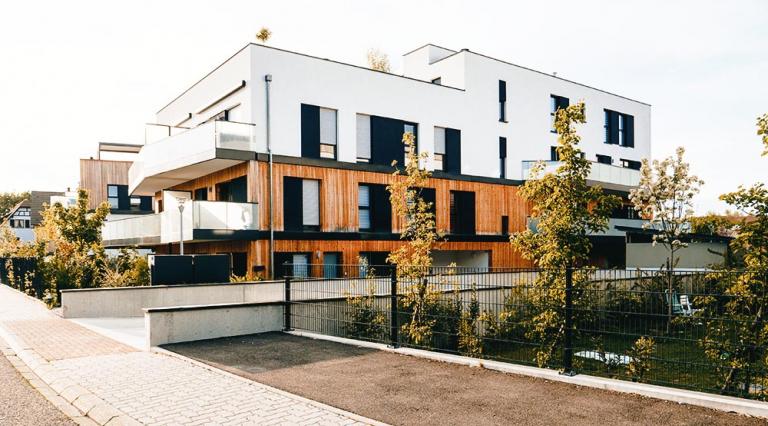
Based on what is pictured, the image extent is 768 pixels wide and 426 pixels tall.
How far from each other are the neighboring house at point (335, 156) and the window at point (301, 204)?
4 centimetres

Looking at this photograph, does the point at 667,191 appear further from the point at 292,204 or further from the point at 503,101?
the point at 292,204

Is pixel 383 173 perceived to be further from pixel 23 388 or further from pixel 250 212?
pixel 23 388

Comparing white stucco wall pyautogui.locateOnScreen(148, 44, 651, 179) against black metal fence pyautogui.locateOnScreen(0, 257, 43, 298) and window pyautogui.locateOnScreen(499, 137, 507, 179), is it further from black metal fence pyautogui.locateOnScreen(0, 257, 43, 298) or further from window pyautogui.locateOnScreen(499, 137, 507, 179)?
black metal fence pyautogui.locateOnScreen(0, 257, 43, 298)

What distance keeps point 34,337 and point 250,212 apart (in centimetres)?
844

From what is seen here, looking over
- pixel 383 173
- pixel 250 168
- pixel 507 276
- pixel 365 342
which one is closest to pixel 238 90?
pixel 250 168

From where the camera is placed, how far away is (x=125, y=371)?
26.8 ft

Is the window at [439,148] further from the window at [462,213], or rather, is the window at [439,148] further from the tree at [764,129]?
the tree at [764,129]

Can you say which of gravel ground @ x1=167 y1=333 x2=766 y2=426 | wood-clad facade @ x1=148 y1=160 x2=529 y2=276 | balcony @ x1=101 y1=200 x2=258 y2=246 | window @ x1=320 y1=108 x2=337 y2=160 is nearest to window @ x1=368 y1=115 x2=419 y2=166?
wood-clad facade @ x1=148 y1=160 x2=529 y2=276

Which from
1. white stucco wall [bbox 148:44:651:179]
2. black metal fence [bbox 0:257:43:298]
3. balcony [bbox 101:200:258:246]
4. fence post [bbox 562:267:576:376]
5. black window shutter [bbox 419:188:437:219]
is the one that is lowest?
black metal fence [bbox 0:257:43:298]

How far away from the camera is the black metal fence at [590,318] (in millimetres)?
6355

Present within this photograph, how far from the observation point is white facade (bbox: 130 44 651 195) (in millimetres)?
20141

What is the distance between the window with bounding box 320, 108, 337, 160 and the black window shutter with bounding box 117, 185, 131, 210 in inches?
1129

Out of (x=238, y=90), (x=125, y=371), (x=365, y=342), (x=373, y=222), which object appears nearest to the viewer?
(x=125, y=371)

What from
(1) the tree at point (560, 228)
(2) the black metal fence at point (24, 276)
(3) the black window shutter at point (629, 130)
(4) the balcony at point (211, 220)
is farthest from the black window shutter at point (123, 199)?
(1) the tree at point (560, 228)
